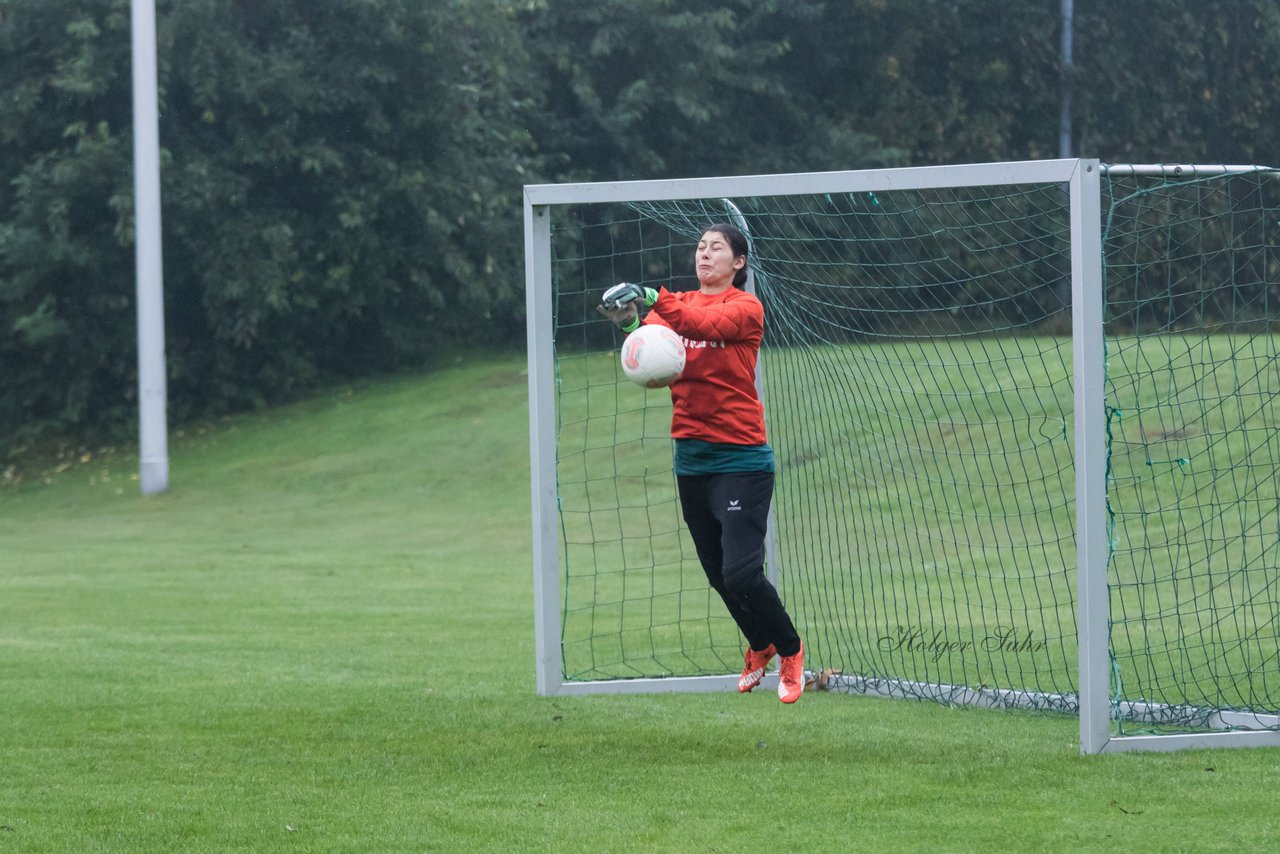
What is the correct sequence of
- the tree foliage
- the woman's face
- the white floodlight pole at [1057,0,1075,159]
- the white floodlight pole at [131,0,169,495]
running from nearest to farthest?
1. the woman's face
2. the white floodlight pole at [131,0,169,495]
3. the tree foliage
4. the white floodlight pole at [1057,0,1075,159]

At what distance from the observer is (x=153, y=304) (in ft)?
75.1

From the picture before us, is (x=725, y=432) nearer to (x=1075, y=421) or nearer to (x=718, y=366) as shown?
(x=718, y=366)

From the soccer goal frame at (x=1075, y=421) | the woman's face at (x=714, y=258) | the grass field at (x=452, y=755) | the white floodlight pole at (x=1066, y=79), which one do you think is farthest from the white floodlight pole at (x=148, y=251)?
the white floodlight pole at (x=1066, y=79)

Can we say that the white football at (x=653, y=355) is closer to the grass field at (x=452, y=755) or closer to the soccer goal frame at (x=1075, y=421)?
the soccer goal frame at (x=1075, y=421)

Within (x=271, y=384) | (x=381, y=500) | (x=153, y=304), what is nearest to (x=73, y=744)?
(x=381, y=500)

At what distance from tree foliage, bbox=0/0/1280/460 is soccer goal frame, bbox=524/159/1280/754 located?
19420 mm

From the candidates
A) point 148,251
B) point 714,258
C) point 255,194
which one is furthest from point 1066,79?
point 714,258

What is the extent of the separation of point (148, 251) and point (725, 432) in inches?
705

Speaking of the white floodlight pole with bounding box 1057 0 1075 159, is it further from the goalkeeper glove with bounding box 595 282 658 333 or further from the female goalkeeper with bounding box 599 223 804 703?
the goalkeeper glove with bounding box 595 282 658 333

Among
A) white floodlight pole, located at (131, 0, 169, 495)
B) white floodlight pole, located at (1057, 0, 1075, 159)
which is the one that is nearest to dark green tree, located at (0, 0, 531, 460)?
white floodlight pole, located at (131, 0, 169, 495)

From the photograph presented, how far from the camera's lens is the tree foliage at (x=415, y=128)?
2697 cm

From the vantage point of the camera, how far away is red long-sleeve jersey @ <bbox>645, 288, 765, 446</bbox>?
654 centimetres

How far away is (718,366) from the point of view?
6625mm

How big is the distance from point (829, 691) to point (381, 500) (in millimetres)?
13537
